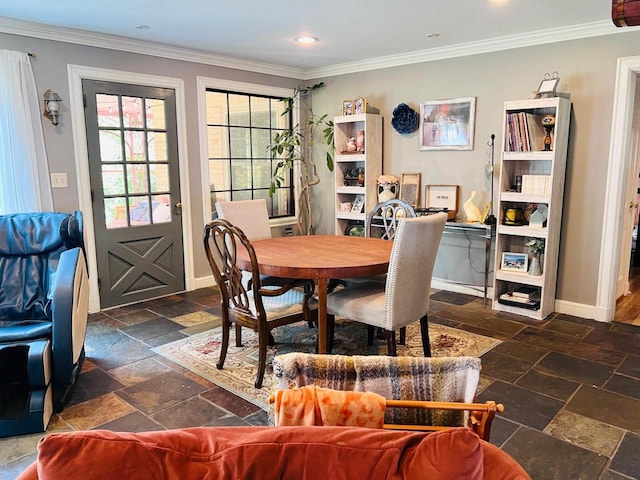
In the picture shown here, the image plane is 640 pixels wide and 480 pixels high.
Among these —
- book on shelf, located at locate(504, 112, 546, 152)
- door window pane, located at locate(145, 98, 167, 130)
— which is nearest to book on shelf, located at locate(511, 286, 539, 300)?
book on shelf, located at locate(504, 112, 546, 152)

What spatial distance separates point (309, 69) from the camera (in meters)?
5.53

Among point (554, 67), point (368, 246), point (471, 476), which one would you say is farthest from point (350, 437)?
point (554, 67)

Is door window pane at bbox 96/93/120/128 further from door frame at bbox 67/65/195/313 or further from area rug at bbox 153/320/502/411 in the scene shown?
area rug at bbox 153/320/502/411

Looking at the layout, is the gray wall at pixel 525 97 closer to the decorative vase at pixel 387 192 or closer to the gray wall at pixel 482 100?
the gray wall at pixel 482 100

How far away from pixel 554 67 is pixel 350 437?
12.9ft

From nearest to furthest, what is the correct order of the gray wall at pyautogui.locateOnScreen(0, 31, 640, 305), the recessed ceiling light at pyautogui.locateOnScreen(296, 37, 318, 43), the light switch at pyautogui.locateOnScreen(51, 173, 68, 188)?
the gray wall at pyautogui.locateOnScreen(0, 31, 640, 305)
the light switch at pyautogui.locateOnScreen(51, 173, 68, 188)
the recessed ceiling light at pyautogui.locateOnScreen(296, 37, 318, 43)

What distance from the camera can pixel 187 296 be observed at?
469 cm

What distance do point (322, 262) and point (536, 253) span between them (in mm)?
2062

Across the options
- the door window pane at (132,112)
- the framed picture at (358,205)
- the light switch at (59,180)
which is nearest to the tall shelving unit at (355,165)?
the framed picture at (358,205)

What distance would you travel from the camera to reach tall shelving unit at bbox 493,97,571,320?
3766mm

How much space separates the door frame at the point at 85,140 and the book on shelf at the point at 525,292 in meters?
3.10

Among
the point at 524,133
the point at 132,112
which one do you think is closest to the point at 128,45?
the point at 132,112

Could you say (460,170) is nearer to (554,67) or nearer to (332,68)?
(554,67)

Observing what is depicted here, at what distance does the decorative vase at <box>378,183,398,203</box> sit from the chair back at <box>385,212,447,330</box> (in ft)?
6.83
